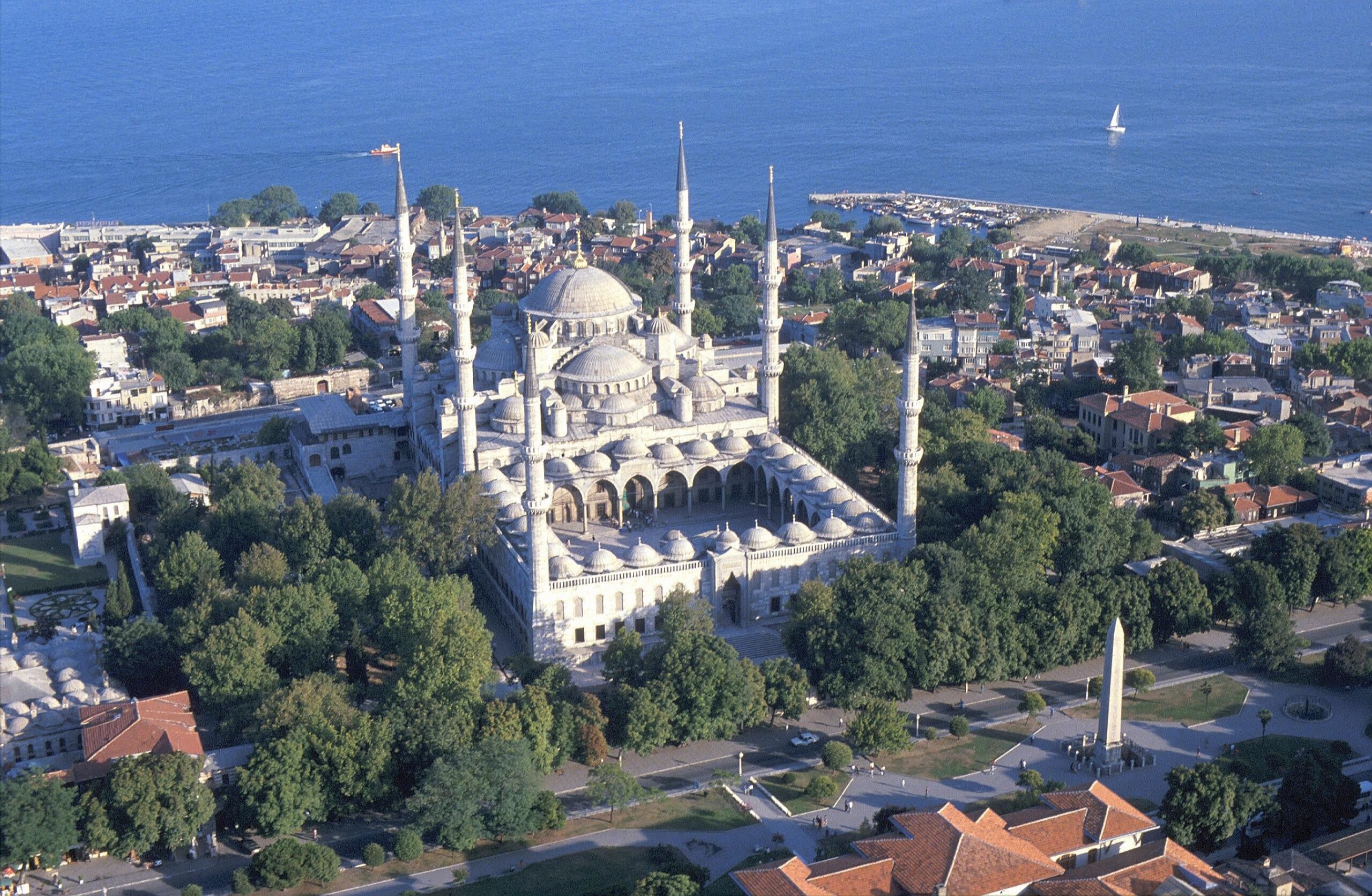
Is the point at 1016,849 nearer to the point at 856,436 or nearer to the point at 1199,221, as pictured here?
the point at 856,436

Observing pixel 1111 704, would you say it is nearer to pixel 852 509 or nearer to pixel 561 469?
pixel 852 509

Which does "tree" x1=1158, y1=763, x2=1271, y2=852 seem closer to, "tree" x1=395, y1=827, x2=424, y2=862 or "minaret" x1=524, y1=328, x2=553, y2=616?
"tree" x1=395, y1=827, x2=424, y2=862

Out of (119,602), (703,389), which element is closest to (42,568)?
(119,602)

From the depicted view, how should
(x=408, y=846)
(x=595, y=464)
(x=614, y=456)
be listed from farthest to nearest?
(x=614, y=456) → (x=595, y=464) → (x=408, y=846)

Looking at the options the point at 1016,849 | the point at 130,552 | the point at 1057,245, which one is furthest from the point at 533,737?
the point at 1057,245

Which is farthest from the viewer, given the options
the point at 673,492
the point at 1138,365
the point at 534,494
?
the point at 1138,365

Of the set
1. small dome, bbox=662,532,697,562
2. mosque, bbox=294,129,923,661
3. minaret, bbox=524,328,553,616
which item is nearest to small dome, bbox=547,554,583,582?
mosque, bbox=294,129,923,661

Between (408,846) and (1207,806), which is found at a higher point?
(1207,806)

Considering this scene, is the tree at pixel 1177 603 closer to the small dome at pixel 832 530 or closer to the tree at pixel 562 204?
the small dome at pixel 832 530
